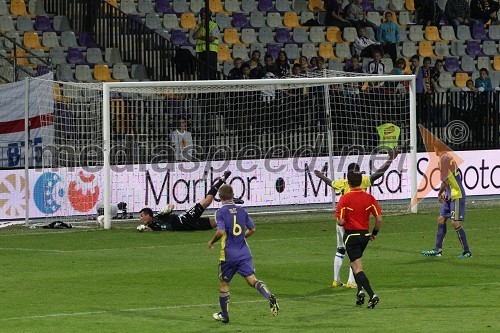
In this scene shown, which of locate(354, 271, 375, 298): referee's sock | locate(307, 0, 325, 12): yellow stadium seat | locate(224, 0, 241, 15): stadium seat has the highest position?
locate(307, 0, 325, 12): yellow stadium seat

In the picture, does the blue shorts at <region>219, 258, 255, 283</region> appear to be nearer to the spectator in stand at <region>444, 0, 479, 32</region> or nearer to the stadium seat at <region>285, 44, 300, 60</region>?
the stadium seat at <region>285, 44, 300, 60</region>

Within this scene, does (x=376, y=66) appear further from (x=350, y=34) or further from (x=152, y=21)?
(x=152, y=21)

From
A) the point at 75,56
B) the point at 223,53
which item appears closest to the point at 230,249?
the point at 75,56

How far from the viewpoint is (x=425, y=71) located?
114 ft

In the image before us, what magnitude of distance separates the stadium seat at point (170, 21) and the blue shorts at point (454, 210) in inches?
636

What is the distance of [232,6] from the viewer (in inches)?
1425

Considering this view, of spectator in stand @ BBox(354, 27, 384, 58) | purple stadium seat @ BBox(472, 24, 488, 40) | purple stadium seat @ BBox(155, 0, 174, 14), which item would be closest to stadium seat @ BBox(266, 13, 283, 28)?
spectator in stand @ BBox(354, 27, 384, 58)

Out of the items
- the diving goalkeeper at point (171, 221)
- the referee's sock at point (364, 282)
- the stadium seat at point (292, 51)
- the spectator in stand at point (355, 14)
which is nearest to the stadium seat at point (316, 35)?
the spectator in stand at point (355, 14)

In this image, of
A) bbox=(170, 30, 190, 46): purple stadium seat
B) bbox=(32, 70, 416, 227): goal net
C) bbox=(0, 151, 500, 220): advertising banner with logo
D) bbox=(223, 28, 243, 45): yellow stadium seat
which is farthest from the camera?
bbox=(223, 28, 243, 45): yellow stadium seat

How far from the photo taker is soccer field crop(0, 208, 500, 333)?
14109mm

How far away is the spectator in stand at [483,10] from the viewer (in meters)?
39.4

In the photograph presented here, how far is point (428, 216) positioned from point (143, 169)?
6.39 metres

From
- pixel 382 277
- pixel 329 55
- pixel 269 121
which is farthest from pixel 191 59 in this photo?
pixel 382 277

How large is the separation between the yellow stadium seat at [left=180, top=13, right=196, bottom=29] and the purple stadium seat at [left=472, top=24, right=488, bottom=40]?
986 cm
